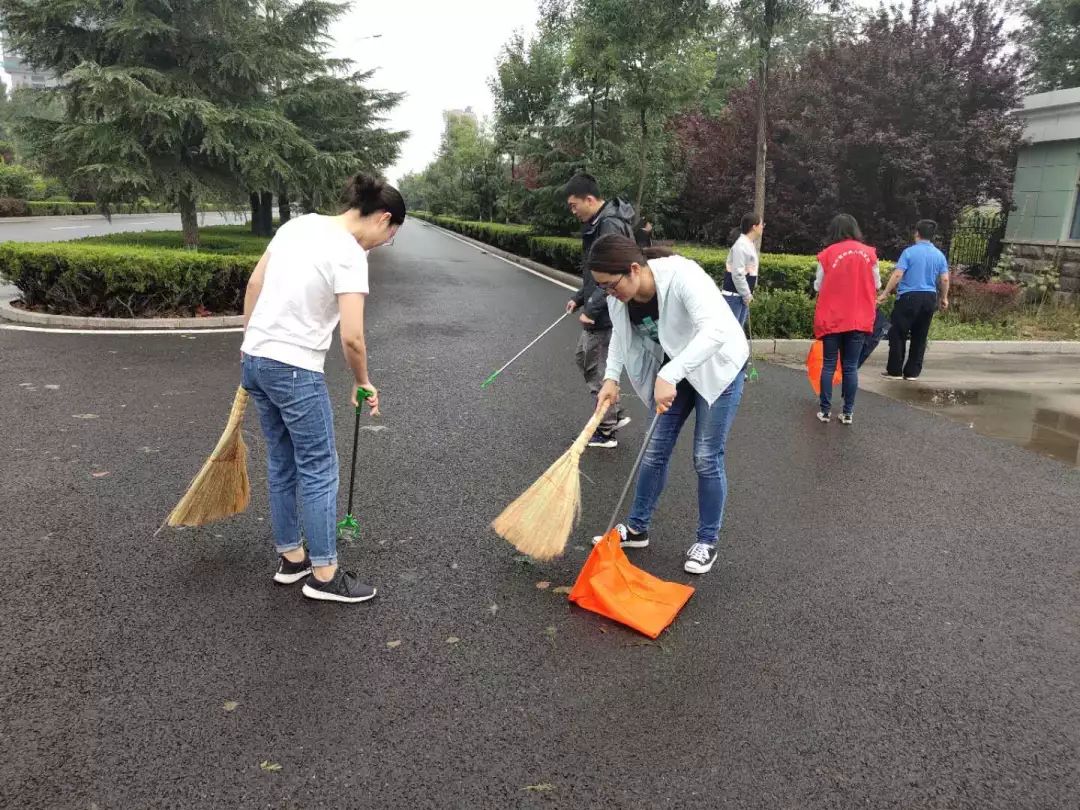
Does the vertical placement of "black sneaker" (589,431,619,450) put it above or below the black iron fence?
below

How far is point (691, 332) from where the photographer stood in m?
3.27

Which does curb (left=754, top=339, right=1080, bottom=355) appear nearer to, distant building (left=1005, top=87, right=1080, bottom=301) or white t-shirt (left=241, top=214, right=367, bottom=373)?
distant building (left=1005, top=87, right=1080, bottom=301)

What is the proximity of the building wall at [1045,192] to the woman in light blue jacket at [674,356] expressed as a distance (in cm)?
1326

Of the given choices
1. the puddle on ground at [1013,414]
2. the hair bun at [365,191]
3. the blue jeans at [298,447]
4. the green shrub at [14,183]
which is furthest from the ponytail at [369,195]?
the green shrub at [14,183]

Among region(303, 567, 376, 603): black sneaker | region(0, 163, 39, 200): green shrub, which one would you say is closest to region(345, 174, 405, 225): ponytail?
region(303, 567, 376, 603): black sneaker

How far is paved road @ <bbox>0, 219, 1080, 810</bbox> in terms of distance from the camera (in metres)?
2.29

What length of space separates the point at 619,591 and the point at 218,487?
6.54ft

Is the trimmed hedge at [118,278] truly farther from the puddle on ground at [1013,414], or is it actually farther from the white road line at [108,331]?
the puddle on ground at [1013,414]

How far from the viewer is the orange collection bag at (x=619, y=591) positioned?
10.3ft

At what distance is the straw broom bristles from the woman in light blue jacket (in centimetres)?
180

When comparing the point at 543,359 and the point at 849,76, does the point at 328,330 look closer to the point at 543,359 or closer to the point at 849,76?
the point at 543,359

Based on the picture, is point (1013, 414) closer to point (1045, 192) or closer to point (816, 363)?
point (816, 363)

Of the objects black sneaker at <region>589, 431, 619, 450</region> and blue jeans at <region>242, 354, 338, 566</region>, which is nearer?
blue jeans at <region>242, 354, 338, 566</region>

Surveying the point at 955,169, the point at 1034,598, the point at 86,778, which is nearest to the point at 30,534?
the point at 86,778
